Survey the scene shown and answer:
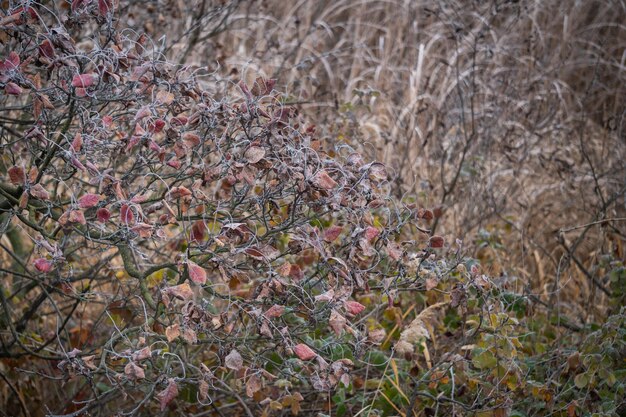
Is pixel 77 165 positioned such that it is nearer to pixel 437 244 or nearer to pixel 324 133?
pixel 437 244

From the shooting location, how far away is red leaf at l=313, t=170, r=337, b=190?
1.95m

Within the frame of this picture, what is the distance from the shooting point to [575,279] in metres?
4.07

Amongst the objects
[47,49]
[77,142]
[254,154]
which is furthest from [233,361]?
[47,49]

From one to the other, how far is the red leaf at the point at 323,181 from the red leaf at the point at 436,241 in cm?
44

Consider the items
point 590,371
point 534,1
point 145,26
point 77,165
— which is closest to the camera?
point 77,165

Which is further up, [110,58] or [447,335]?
[110,58]

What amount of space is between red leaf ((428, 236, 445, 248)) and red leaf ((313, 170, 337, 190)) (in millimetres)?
437

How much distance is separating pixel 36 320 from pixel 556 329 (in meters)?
2.27

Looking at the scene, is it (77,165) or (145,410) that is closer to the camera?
(77,165)

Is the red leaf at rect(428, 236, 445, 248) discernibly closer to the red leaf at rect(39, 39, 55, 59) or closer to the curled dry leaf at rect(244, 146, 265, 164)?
the curled dry leaf at rect(244, 146, 265, 164)

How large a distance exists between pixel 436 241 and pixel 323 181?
1.55ft

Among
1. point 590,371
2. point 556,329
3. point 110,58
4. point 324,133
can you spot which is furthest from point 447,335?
point 110,58

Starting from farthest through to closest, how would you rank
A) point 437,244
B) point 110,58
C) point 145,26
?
point 145,26, point 437,244, point 110,58

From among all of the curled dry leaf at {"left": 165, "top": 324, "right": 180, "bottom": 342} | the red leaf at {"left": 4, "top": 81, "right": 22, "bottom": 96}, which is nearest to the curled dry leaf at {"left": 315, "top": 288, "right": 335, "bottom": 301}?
the curled dry leaf at {"left": 165, "top": 324, "right": 180, "bottom": 342}
